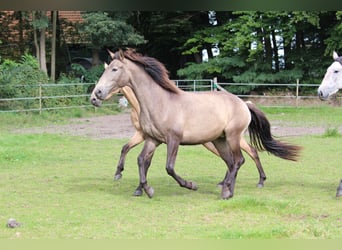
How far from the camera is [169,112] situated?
5.93 meters

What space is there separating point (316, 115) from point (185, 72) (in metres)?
7.55

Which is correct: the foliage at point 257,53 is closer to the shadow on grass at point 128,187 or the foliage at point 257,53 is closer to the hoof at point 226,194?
the shadow on grass at point 128,187

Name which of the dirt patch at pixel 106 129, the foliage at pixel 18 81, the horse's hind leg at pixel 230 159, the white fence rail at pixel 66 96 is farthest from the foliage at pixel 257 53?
the horse's hind leg at pixel 230 159

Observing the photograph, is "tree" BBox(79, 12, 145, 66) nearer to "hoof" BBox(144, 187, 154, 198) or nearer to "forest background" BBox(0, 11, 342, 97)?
"forest background" BBox(0, 11, 342, 97)

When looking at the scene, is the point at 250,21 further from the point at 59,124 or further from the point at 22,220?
the point at 22,220

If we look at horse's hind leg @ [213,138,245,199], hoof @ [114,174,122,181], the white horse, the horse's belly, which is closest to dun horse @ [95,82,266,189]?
hoof @ [114,174,122,181]

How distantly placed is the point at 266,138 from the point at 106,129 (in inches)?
323

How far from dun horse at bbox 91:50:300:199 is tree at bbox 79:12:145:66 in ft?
45.5

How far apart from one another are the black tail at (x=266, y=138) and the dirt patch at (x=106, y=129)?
593cm

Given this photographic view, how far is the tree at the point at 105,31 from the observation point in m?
19.7

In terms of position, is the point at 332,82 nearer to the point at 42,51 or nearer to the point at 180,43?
the point at 42,51

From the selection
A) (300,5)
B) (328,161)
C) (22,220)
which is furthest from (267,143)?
(300,5)

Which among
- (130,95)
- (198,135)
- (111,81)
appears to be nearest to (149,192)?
(198,135)

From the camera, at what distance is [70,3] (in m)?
0.61
